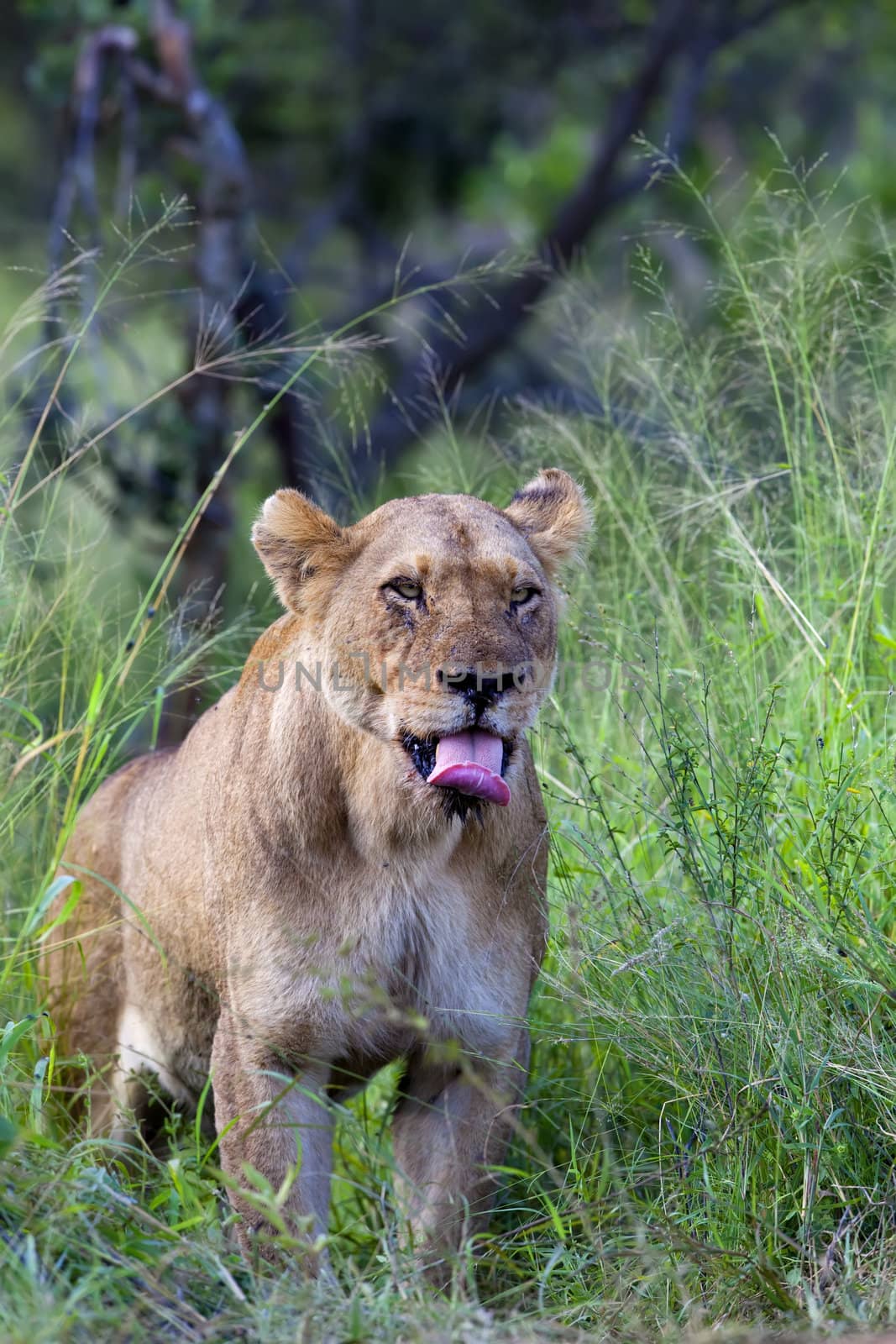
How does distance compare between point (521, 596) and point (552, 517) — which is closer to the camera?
point (521, 596)

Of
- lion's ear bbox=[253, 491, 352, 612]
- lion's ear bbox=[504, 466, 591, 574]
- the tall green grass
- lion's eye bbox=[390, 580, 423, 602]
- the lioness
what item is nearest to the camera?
the tall green grass

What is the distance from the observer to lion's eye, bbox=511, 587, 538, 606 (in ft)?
11.3

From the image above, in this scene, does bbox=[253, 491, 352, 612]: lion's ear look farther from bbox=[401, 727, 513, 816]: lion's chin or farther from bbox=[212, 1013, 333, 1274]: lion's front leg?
bbox=[212, 1013, 333, 1274]: lion's front leg

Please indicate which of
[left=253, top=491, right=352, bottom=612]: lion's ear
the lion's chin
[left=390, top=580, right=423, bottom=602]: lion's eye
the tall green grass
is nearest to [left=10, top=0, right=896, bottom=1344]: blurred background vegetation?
the tall green grass

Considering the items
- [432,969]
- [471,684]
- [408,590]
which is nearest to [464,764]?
[471,684]

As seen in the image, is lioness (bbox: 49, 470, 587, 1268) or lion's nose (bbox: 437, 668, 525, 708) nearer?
lion's nose (bbox: 437, 668, 525, 708)

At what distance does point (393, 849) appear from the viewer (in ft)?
11.4

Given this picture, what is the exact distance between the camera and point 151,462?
27.7 ft

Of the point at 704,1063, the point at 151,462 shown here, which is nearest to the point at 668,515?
the point at 704,1063

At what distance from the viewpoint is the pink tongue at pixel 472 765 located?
318cm

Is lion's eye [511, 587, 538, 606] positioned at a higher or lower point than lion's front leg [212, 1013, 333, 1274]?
higher

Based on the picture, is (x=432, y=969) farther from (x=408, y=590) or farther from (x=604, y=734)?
(x=604, y=734)

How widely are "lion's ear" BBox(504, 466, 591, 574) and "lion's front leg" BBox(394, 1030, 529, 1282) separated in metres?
1.05

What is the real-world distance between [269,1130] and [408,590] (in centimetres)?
111
